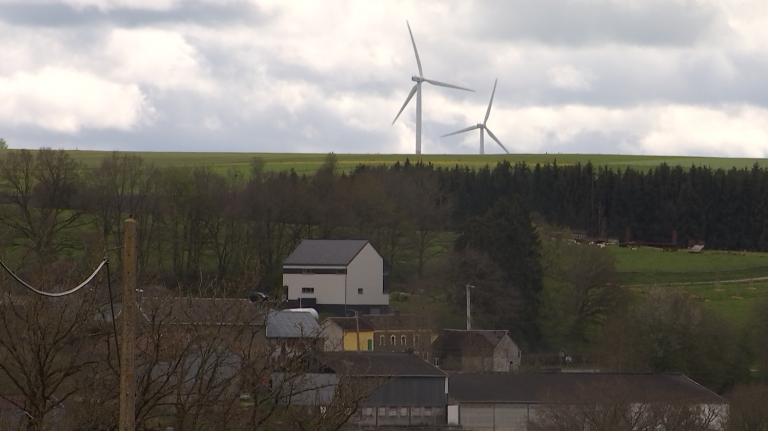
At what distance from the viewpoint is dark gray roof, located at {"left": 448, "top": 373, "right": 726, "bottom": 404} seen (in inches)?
1970

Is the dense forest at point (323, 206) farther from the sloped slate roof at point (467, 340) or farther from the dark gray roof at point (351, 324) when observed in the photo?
the sloped slate roof at point (467, 340)

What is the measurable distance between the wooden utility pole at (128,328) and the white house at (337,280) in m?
59.4

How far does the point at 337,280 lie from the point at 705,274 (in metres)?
25.7

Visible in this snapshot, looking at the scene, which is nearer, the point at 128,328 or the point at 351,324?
the point at 128,328

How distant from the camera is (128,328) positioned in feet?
47.6

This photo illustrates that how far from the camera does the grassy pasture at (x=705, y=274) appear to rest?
71.8 metres

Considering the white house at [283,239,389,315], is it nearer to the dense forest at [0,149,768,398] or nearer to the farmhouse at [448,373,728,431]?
the dense forest at [0,149,768,398]

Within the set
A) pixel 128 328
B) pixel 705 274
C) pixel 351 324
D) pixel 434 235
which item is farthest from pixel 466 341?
pixel 128 328

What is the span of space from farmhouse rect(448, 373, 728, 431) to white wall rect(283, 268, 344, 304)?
63.8ft

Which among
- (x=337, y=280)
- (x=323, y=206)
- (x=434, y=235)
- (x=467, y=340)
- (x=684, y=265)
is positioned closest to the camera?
(x=467, y=340)

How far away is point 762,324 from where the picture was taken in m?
60.2

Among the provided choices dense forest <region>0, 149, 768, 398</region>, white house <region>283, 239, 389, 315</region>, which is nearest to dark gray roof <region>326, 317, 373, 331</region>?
dense forest <region>0, 149, 768, 398</region>

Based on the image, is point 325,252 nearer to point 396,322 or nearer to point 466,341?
point 396,322

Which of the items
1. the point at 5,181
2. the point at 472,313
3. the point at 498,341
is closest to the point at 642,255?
the point at 472,313
